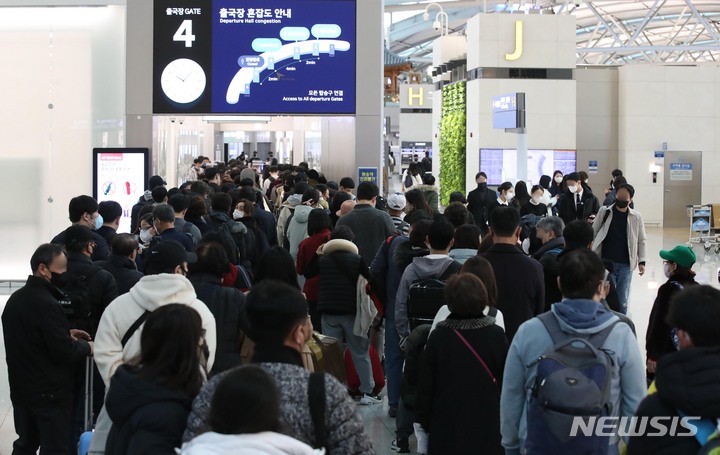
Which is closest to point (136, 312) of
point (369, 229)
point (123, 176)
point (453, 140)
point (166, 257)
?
point (166, 257)

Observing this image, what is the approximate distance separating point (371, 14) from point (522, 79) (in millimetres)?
11757

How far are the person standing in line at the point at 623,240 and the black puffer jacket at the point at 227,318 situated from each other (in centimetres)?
537

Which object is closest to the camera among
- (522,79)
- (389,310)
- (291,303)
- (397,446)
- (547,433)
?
(291,303)

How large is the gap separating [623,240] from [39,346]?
5.99 m

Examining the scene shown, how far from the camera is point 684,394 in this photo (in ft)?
8.54

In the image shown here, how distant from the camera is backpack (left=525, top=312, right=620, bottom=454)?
3.22 m

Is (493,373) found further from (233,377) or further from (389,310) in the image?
(389,310)

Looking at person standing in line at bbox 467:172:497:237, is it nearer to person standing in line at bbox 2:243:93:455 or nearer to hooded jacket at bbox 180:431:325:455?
person standing in line at bbox 2:243:93:455

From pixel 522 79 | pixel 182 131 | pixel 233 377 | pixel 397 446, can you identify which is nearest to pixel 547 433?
pixel 233 377

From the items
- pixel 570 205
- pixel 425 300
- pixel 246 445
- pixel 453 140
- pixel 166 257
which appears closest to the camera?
pixel 246 445

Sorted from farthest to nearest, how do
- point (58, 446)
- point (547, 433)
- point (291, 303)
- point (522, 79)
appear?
1. point (522, 79)
2. point (58, 446)
3. point (547, 433)
4. point (291, 303)

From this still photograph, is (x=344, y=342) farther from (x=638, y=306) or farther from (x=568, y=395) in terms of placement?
(x=638, y=306)

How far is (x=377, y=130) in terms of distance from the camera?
12742mm

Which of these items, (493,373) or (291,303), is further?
(493,373)
